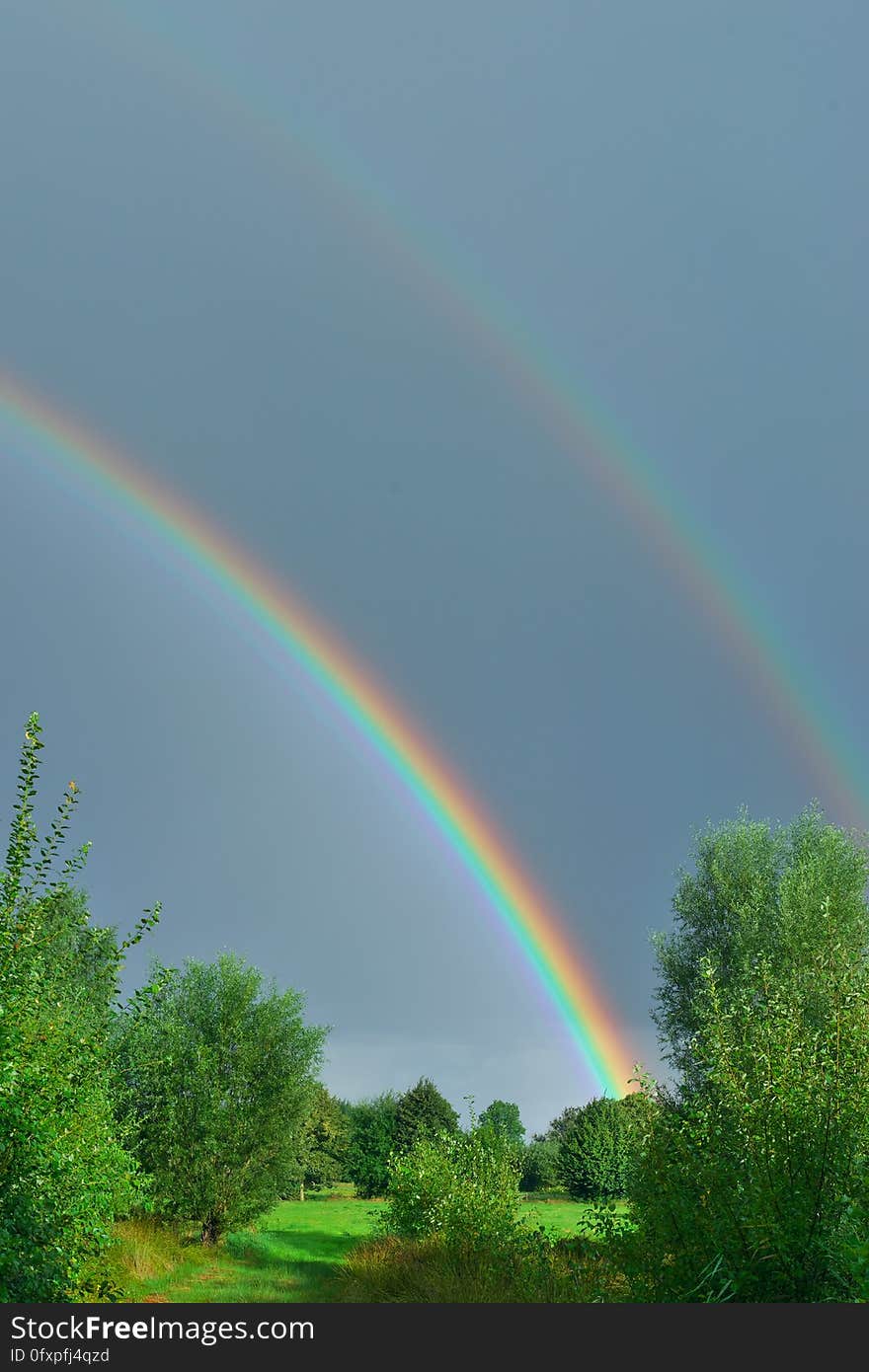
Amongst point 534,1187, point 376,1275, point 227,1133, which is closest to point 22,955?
point 376,1275

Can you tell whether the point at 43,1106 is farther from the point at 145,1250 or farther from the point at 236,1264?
the point at 236,1264

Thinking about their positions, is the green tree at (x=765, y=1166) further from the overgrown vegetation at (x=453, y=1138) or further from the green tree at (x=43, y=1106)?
the green tree at (x=43, y=1106)

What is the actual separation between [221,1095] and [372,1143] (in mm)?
37414

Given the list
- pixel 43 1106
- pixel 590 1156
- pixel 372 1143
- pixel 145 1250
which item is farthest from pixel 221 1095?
pixel 372 1143

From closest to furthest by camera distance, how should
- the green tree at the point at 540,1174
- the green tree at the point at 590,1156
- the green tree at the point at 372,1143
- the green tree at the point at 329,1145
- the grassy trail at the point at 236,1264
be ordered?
the grassy trail at the point at 236,1264, the green tree at the point at 590,1156, the green tree at the point at 372,1143, the green tree at the point at 540,1174, the green tree at the point at 329,1145

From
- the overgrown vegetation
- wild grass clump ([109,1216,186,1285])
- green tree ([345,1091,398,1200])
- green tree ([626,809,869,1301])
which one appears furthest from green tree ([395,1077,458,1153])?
green tree ([626,809,869,1301])

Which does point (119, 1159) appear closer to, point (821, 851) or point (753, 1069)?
point (753, 1069)

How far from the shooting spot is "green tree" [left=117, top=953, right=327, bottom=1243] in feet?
108

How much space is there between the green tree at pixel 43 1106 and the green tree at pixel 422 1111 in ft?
204

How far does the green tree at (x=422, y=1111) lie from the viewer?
65812 millimetres

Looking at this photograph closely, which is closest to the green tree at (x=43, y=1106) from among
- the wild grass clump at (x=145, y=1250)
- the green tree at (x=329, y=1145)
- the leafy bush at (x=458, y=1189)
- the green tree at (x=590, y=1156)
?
the leafy bush at (x=458, y=1189)

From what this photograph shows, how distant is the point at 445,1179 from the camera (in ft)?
69.3

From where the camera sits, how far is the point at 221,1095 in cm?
3481

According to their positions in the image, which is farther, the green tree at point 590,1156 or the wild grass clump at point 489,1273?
the green tree at point 590,1156
